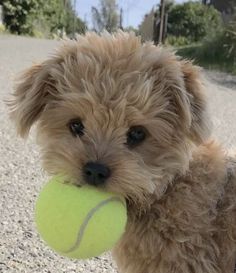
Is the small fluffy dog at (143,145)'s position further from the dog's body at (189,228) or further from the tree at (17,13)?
the tree at (17,13)

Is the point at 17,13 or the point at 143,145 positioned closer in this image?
the point at 143,145

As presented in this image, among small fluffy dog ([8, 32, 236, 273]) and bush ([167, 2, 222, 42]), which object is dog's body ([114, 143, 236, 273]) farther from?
bush ([167, 2, 222, 42])

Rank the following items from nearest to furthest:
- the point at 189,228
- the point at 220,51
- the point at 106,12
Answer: the point at 189,228, the point at 220,51, the point at 106,12

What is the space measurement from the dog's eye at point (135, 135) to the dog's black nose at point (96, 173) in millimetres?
192

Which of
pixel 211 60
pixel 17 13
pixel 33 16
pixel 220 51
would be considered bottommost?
pixel 33 16

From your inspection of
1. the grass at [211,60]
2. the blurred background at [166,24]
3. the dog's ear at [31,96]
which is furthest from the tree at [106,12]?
the dog's ear at [31,96]

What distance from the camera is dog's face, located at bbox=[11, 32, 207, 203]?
2.31 metres

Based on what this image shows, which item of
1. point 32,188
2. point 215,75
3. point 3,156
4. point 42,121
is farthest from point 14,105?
point 215,75

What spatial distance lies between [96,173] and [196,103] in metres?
0.60

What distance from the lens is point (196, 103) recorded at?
2498 mm

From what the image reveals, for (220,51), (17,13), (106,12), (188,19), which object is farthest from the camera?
Result: (106,12)

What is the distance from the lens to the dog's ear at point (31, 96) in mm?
2539

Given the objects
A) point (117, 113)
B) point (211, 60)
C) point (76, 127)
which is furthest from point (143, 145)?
point (211, 60)

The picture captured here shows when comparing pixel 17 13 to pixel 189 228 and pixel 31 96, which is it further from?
pixel 189 228
